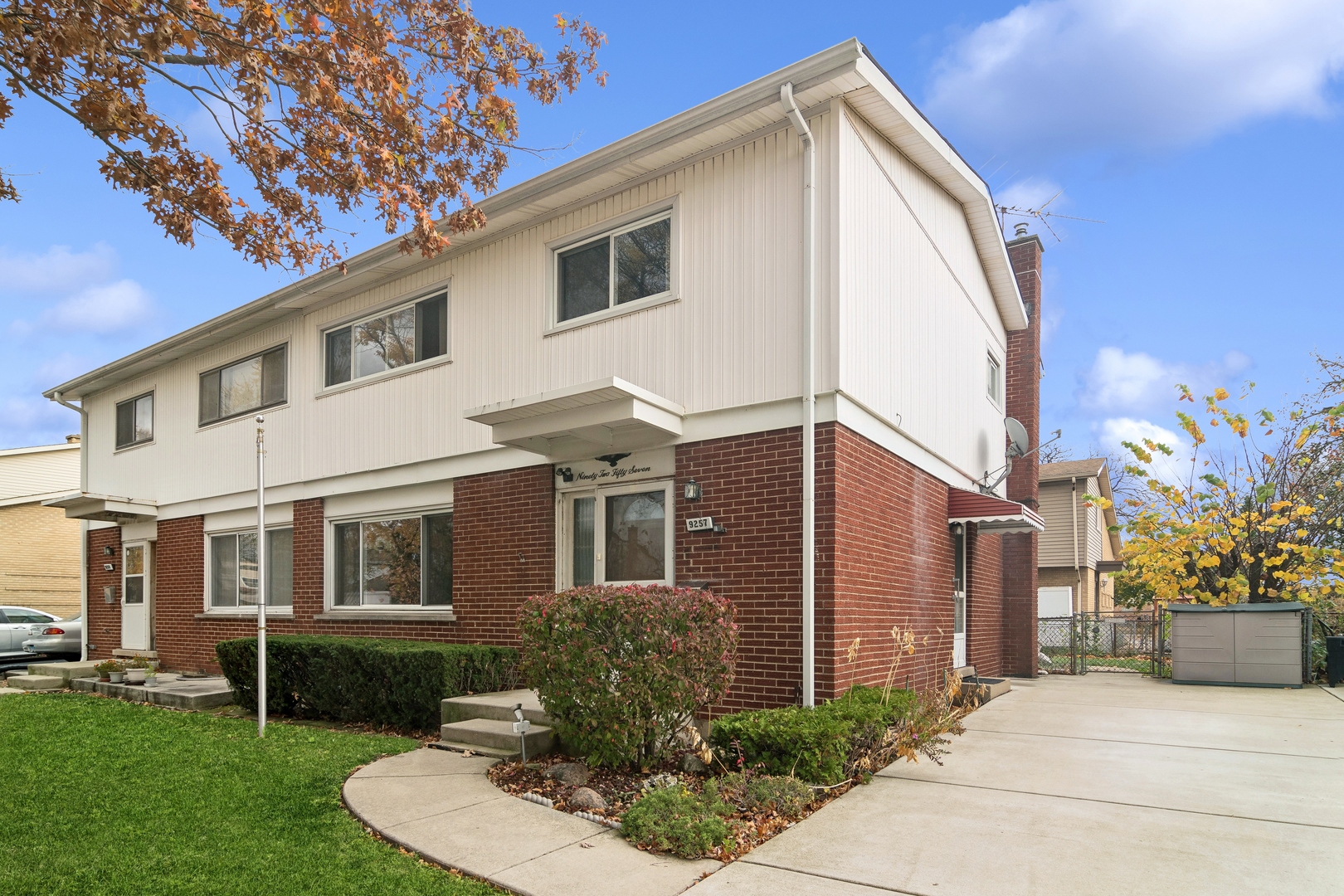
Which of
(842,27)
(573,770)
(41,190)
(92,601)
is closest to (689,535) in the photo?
(573,770)

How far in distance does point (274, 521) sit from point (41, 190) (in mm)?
7859

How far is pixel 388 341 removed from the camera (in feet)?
41.0

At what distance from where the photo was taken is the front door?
54.4 ft

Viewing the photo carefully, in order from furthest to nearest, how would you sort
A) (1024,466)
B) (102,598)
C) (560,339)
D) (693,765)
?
(102,598) → (1024,466) → (560,339) → (693,765)

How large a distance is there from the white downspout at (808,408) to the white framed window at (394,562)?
5.12 metres

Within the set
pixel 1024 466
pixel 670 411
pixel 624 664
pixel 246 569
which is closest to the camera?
pixel 624 664

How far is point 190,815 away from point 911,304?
27.1ft

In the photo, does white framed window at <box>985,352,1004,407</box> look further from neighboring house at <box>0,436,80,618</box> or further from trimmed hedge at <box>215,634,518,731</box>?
neighboring house at <box>0,436,80,618</box>

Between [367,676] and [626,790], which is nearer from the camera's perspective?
[626,790]

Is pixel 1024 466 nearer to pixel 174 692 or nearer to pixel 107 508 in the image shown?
pixel 174 692

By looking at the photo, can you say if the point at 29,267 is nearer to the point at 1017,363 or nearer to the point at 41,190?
the point at 41,190

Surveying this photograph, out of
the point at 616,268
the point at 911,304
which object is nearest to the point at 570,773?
the point at 616,268

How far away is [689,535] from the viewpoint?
343 inches

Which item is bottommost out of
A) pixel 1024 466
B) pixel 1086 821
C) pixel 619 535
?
pixel 1086 821
